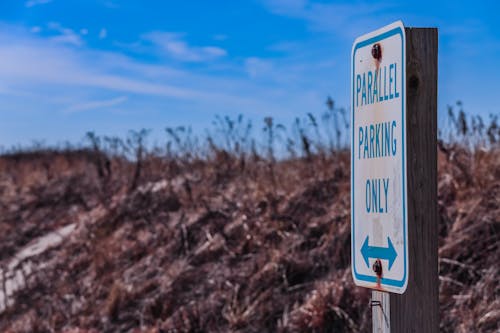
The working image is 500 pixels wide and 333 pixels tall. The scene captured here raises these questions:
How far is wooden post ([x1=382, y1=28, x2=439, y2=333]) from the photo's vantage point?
2.95 m

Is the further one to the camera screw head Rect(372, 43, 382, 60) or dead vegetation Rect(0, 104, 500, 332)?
dead vegetation Rect(0, 104, 500, 332)

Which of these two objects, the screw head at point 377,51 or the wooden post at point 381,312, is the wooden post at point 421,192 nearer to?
the wooden post at point 381,312

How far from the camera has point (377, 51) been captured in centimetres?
309

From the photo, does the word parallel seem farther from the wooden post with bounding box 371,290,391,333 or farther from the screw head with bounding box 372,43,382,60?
the wooden post with bounding box 371,290,391,333

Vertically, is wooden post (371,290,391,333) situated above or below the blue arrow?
below

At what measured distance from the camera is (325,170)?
928 cm

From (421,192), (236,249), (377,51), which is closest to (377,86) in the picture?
(377,51)

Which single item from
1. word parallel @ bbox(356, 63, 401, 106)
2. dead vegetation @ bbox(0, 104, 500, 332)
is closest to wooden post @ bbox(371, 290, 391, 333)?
word parallel @ bbox(356, 63, 401, 106)

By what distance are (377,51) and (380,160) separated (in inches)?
16.4

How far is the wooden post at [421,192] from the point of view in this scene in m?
2.95

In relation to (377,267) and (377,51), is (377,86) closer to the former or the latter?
(377,51)

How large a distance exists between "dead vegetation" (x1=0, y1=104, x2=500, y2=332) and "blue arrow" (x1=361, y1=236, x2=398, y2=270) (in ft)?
9.25

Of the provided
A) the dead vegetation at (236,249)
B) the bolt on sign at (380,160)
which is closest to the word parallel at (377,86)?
the bolt on sign at (380,160)

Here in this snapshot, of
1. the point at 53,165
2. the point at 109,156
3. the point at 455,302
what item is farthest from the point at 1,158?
the point at 455,302
